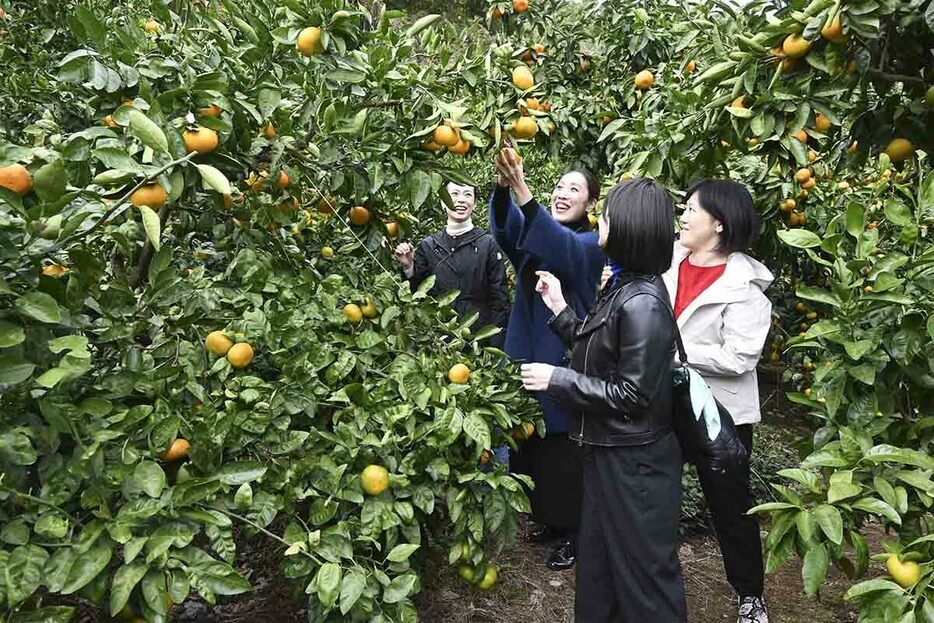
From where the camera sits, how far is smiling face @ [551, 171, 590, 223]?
274cm

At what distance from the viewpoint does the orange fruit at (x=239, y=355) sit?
159 cm

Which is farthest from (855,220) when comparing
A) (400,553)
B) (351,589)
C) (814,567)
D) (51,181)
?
(51,181)

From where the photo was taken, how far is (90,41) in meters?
1.47

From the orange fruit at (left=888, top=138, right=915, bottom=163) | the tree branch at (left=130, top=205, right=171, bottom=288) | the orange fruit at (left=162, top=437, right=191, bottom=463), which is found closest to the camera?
the orange fruit at (left=162, top=437, right=191, bottom=463)

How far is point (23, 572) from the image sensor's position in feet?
3.57

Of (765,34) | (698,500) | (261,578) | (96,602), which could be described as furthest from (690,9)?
(96,602)

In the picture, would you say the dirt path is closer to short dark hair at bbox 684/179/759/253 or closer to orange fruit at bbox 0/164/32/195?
short dark hair at bbox 684/179/759/253

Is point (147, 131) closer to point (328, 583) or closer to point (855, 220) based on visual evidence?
point (328, 583)

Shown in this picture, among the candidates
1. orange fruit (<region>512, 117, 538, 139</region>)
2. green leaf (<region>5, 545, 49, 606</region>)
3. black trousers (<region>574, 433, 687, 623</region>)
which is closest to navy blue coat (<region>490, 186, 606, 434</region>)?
orange fruit (<region>512, 117, 538, 139</region>)

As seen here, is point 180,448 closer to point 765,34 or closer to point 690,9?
point 765,34

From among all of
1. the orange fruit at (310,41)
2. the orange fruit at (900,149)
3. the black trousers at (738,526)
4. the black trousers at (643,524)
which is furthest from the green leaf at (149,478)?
the orange fruit at (900,149)

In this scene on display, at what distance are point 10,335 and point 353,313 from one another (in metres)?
0.99

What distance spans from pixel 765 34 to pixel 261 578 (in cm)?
240

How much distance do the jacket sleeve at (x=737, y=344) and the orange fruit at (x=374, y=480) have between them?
1274mm
